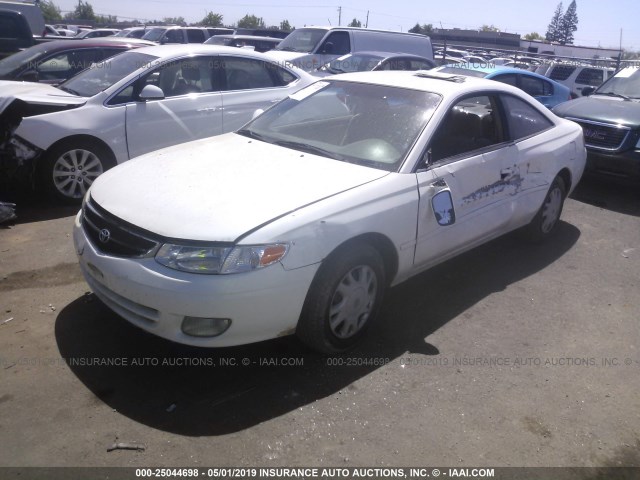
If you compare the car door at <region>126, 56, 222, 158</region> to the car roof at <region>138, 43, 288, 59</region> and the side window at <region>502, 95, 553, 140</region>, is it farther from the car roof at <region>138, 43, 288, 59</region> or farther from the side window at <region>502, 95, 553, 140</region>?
the side window at <region>502, 95, 553, 140</region>

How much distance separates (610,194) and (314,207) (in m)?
6.18

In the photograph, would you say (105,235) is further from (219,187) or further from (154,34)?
(154,34)

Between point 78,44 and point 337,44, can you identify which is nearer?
Answer: point 78,44

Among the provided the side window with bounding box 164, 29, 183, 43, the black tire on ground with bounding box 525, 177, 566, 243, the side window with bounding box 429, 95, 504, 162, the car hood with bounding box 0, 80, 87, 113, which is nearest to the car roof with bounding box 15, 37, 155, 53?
the car hood with bounding box 0, 80, 87, 113

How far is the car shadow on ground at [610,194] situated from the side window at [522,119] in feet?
8.37

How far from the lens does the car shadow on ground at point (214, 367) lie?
2938 mm

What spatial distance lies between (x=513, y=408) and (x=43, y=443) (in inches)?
95.5

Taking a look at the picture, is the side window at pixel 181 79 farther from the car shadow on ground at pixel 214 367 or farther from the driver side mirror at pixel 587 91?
the driver side mirror at pixel 587 91

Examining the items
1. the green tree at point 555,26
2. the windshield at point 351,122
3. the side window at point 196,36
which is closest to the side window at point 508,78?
the windshield at point 351,122

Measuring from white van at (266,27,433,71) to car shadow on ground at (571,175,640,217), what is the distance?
272 inches

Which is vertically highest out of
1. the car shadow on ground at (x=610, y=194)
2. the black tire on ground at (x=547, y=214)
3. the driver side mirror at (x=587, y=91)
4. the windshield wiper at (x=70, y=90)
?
the windshield wiper at (x=70, y=90)

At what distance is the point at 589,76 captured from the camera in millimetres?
16641

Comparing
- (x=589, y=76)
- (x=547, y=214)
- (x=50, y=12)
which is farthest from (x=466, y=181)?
(x=50, y=12)

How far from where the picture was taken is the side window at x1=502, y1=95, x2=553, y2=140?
4723 millimetres
